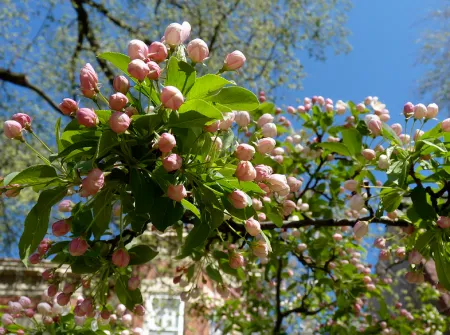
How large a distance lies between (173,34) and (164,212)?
0.49m

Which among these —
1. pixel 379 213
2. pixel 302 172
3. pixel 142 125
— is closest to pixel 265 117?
pixel 379 213

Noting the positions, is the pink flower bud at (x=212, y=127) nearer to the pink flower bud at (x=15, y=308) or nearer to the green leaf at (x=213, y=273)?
the green leaf at (x=213, y=273)

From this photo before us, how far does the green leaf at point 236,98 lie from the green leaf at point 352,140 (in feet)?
1.86

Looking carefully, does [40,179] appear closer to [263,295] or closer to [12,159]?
[263,295]

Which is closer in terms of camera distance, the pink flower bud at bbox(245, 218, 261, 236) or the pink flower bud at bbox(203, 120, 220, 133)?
the pink flower bud at bbox(203, 120, 220, 133)

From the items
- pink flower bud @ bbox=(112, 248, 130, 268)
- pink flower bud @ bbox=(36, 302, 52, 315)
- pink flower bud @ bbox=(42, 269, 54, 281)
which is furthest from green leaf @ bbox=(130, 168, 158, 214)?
pink flower bud @ bbox=(36, 302, 52, 315)

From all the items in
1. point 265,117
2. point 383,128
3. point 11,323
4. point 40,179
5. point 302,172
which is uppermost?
point 302,172

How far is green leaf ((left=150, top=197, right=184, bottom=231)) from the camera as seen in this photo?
1339mm

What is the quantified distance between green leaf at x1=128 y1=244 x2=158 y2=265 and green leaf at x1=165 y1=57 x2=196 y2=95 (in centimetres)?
64

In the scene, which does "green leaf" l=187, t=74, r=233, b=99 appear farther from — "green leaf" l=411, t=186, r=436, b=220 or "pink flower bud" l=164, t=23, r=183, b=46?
"green leaf" l=411, t=186, r=436, b=220

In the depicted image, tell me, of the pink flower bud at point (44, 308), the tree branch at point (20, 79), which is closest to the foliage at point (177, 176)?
the pink flower bud at point (44, 308)

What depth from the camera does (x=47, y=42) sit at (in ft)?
24.6

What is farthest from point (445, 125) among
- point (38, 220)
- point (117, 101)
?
point (38, 220)

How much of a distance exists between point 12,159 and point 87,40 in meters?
2.09
